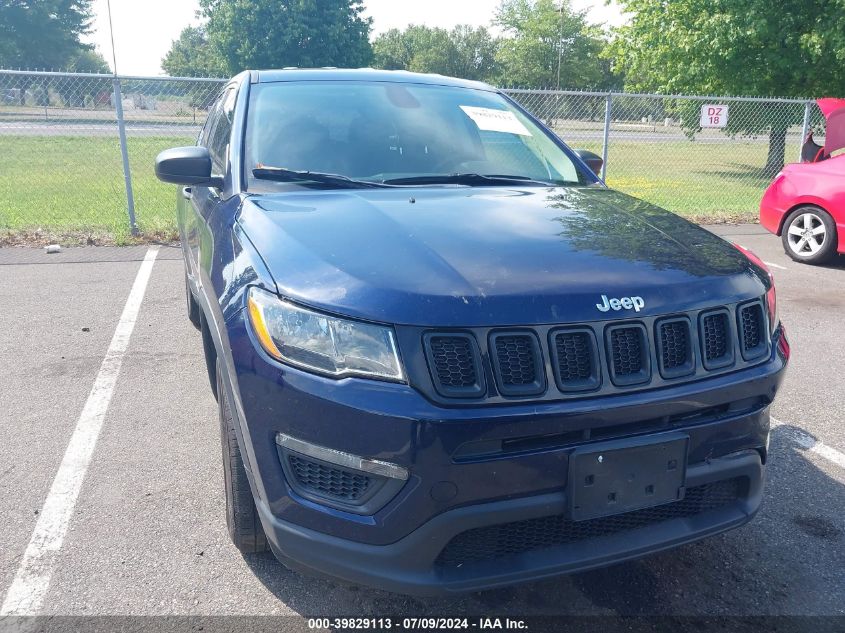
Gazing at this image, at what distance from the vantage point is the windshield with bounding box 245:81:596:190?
3.04 meters

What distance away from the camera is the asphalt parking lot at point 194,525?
2432 mm

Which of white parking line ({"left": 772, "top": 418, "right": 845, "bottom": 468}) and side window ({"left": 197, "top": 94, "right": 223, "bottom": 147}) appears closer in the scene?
white parking line ({"left": 772, "top": 418, "right": 845, "bottom": 468})

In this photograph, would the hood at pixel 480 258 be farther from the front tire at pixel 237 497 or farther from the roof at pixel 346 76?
the roof at pixel 346 76

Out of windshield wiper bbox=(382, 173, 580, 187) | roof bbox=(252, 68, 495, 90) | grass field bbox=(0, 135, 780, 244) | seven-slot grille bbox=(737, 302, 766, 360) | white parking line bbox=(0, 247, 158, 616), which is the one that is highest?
roof bbox=(252, 68, 495, 90)

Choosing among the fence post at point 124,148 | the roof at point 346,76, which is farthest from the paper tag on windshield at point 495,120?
the fence post at point 124,148

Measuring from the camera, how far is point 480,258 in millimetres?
2154

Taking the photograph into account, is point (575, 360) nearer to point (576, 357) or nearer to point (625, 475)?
point (576, 357)

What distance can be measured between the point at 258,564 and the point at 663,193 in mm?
13171

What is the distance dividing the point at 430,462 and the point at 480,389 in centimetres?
23

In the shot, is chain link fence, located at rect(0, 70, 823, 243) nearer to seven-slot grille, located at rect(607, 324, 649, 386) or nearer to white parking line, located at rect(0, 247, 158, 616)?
white parking line, located at rect(0, 247, 158, 616)

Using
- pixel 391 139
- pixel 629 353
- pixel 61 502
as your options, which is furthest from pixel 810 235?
pixel 61 502

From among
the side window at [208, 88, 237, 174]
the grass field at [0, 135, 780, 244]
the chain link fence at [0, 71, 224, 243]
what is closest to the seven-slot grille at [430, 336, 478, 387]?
Answer: the side window at [208, 88, 237, 174]

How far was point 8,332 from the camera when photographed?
205 inches

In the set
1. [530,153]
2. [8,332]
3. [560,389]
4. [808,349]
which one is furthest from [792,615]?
[8,332]
